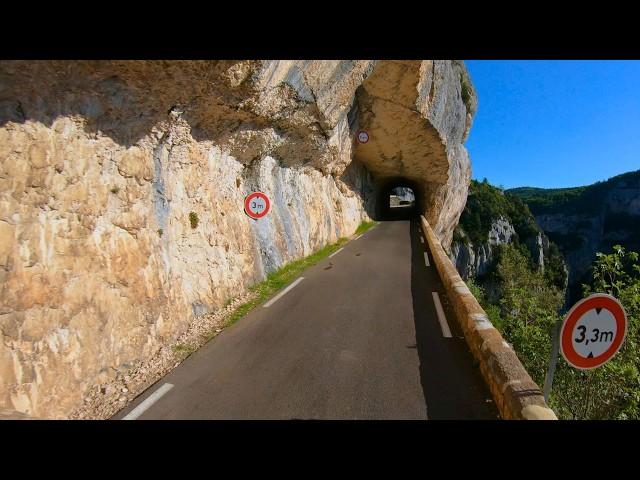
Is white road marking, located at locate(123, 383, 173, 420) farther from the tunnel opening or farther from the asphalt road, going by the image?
the tunnel opening

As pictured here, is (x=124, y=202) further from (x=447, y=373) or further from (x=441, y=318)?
(x=441, y=318)

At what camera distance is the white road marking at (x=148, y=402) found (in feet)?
12.8

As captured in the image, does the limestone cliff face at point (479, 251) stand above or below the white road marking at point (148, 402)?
below

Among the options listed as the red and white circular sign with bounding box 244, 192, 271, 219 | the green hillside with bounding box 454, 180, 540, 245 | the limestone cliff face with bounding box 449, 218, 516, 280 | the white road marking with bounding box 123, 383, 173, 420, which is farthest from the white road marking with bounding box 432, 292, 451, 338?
the green hillside with bounding box 454, 180, 540, 245

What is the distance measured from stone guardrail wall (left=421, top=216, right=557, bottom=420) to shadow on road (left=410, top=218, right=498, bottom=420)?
0.13 m

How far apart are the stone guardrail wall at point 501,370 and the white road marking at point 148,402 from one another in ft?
14.0

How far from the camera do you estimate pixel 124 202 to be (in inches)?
205

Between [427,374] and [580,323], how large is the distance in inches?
84.6

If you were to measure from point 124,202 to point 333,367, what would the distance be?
14.0 ft

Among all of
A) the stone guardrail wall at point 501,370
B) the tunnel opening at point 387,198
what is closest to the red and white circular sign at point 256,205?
the stone guardrail wall at point 501,370

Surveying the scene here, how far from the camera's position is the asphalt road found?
3.82 metres

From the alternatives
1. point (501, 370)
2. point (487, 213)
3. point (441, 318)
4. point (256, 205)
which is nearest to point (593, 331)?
point (501, 370)

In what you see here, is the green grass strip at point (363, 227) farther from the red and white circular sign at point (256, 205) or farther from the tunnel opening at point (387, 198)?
the red and white circular sign at point (256, 205)
